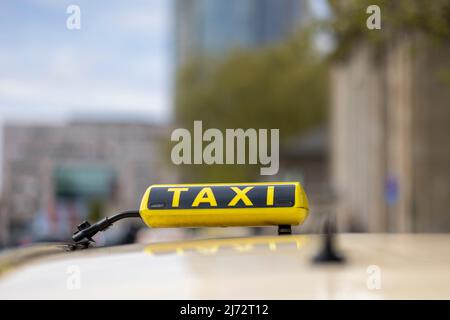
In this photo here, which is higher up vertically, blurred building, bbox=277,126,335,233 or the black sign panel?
the black sign panel

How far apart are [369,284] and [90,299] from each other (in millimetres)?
521

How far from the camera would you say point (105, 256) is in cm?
217

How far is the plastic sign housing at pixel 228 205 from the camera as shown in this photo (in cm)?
224

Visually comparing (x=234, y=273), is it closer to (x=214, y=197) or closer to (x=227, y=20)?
(x=214, y=197)

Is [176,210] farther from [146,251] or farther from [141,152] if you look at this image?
[141,152]

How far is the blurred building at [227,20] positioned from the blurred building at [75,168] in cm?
4070

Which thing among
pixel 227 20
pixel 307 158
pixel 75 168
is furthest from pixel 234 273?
pixel 227 20

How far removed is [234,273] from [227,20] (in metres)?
140

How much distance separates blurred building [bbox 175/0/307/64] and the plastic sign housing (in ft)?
337

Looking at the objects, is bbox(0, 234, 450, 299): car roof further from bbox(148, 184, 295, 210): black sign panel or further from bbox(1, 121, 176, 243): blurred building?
bbox(1, 121, 176, 243): blurred building

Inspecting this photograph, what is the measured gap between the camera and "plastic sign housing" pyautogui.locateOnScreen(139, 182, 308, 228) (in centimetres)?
224

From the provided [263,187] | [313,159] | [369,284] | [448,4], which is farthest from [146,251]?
[313,159]

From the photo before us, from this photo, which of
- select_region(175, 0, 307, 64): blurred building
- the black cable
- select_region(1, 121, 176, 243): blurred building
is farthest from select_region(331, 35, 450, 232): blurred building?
select_region(175, 0, 307, 64): blurred building

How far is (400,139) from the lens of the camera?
84.6 feet
